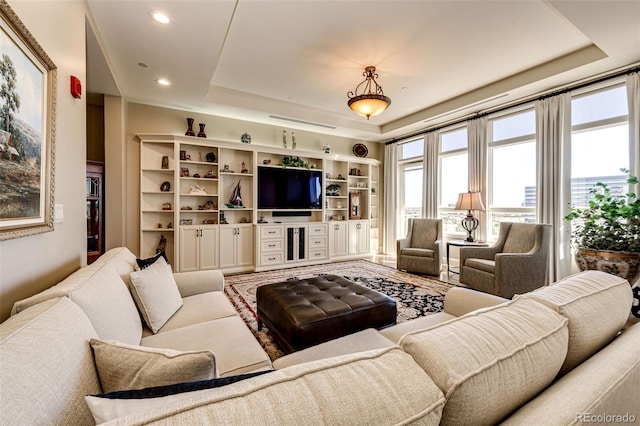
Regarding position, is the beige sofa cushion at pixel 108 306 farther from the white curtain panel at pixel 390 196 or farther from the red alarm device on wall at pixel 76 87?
the white curtain panel at pixel 390 196

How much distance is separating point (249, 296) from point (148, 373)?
284 cm

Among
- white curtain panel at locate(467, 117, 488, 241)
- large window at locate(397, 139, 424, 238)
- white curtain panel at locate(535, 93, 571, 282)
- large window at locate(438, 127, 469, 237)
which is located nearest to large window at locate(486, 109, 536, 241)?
white curtain panel at locate(467, 117, 488, 241)

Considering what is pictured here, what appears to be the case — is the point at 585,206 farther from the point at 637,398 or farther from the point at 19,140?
the point at 19,140

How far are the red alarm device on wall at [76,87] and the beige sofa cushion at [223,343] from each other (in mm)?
1611

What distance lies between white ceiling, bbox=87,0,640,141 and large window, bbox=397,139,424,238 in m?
1.43

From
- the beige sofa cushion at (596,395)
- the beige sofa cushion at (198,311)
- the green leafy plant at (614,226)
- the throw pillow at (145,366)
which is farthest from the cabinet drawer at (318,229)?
the beige sofa cushion at (596,395)

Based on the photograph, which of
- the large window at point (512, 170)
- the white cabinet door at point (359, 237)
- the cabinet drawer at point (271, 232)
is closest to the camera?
the large window at point (512, 170)

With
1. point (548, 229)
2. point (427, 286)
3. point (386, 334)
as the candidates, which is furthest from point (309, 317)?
point (548, 229)

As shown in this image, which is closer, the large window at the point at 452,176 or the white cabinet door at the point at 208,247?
Answer: the white cabinet door at the point at 208,247

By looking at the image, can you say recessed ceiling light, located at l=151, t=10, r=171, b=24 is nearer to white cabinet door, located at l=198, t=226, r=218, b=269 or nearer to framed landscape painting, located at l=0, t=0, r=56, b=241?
framed landscape painting, located at l=0, t=0, r=56, b=241

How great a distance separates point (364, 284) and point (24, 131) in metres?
3.61

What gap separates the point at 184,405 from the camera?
0.42 metres

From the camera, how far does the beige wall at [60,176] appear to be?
3.80ft

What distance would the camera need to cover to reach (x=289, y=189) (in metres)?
5.29
